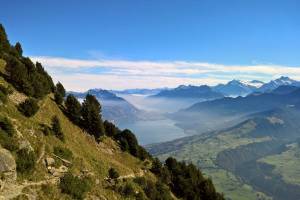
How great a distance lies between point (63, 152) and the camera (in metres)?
47.7

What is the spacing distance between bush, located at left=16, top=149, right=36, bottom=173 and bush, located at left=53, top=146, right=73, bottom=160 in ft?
21.0

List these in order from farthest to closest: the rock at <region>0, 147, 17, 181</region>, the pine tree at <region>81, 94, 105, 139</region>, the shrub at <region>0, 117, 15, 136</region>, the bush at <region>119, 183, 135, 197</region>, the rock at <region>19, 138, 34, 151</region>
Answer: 1. the pine tree at <region>81, 94, 105, 139</region>
2. the bush at <region>119, 183, 135, 197</region>
3. the rock at <region>19, 138, 34, 151</region>
4. the shrub at <region>0, 117, 15, 136</region>
5. the rock at <region>0, 147, 17, 181</region>

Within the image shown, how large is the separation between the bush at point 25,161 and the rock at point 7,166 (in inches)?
41.9

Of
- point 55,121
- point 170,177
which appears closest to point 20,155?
point 55,121

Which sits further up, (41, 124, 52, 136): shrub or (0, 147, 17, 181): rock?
(41, 124, 52, 136): shrub

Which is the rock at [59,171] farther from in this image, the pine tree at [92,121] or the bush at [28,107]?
the pine tree at [92,121]

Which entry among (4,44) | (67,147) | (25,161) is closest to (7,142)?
(25,161)

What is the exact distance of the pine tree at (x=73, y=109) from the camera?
214 ft

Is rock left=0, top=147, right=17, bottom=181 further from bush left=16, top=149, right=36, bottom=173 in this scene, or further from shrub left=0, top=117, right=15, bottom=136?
shrub left=0, top=117, right=15, bottom=136

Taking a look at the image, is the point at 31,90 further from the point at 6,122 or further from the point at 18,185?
the point at 18,185

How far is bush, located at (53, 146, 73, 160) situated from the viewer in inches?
1839

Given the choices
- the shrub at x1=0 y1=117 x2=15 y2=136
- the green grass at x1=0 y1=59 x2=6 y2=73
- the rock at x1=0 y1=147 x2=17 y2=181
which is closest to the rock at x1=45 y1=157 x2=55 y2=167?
the shrub at x1=0 y1=117 x2=15 y2=136

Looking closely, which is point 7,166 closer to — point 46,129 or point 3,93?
point 46,129

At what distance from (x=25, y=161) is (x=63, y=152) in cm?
933
